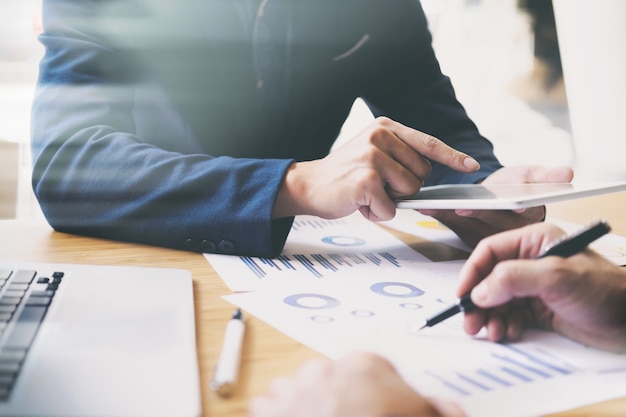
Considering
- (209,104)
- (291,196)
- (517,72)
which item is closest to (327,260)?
(291,196)

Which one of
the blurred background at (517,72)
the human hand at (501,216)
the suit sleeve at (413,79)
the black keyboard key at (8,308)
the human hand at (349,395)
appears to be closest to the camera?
the human hand at (349,395)

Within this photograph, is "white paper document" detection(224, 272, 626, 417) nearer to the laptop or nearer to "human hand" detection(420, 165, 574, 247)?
the laptop

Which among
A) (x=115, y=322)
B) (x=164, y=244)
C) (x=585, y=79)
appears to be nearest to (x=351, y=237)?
(x=164, y=244)

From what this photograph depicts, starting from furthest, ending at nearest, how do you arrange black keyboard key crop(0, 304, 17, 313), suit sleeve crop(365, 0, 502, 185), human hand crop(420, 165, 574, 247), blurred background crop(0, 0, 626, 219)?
blurred background crop(0, 0, 626, 219), suit sleeve crop(365, 0, 502, 185), human hand crop(420, 165, 574, 247), black keyboard key crop(0, 304, 17, 313)

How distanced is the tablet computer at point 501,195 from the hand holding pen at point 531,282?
8cm

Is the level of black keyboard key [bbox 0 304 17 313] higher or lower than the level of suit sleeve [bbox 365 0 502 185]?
lower

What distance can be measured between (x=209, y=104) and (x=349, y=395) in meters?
0.72

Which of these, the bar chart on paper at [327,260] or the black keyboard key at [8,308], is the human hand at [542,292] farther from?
the black keyboard key at [8,308]

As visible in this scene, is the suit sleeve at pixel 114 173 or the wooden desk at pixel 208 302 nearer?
the wooden desk at pixel 208 302

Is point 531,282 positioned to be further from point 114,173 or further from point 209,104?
point 209,104

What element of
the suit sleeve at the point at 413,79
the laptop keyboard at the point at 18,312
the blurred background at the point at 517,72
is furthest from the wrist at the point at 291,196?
the blurred background at the point at 517,72

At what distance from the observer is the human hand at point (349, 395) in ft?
0.86

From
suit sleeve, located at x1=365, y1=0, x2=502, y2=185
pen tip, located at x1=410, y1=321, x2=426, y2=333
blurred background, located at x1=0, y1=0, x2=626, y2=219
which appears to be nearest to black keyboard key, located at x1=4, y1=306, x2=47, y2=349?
pen tip, located at x1=410, y1=321, x2=426, y2=333

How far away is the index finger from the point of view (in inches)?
24.0
